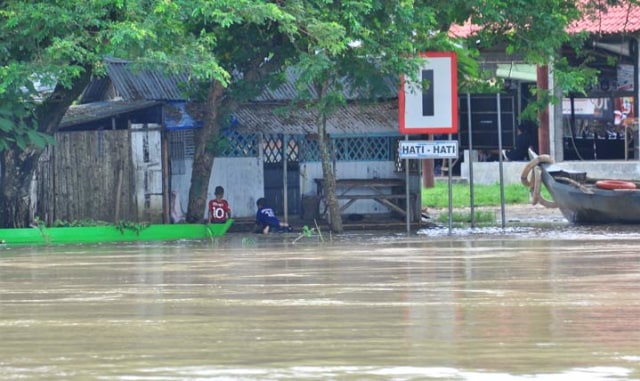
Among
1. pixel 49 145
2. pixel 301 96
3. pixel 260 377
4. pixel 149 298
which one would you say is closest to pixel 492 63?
pixel 301 96

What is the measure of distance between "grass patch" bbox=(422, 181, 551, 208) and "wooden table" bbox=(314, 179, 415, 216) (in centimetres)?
334

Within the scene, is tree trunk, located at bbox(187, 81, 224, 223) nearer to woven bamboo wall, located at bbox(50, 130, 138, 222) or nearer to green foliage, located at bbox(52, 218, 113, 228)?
woven bamboo wall, located at bbox(50, 130, 138, 222)

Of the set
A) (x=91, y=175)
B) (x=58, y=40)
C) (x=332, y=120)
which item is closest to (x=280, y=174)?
(x=332, y=120)

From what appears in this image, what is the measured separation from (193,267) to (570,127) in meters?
14.1

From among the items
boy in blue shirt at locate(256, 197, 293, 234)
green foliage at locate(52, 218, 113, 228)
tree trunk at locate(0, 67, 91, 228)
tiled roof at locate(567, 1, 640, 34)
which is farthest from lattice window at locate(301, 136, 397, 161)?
tiled roof at locate(567, 1, 640, 34)

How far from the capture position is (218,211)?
19.3 meters

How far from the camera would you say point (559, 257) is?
595 inches

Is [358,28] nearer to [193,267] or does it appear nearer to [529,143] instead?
[193,267]

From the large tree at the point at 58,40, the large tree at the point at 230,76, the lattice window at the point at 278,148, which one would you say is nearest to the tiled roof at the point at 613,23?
the lattice window at the point at 278,148

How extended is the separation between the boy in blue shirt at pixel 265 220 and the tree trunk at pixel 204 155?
0.79 m

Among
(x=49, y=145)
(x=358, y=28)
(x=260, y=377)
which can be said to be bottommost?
(x=260, y=377)

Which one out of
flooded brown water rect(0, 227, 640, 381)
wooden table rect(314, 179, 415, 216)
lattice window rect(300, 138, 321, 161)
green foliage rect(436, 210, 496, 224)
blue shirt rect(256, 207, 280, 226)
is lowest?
flooded brown water rect(0, 227, 640, 381)

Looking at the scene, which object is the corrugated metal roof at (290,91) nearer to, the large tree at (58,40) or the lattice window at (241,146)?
the lattice window at (241,146)

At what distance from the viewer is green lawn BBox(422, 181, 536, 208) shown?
80.8 feet
